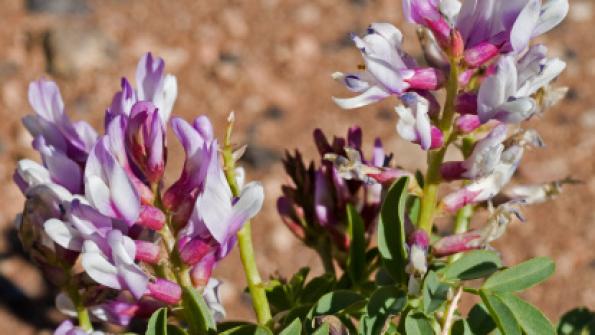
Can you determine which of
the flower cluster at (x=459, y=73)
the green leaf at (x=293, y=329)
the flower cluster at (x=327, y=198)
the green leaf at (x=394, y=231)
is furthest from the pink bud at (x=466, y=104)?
the green leaf at (x=293, y=329)

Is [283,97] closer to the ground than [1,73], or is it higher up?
closer to the ground

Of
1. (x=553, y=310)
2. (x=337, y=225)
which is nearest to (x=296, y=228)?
(x=337, y=225)

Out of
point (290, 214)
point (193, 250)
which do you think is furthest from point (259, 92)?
point (193, 250)

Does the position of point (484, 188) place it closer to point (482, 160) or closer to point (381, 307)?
point (482, 160)

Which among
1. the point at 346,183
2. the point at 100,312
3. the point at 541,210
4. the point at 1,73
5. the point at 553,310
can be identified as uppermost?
the point at 1,73

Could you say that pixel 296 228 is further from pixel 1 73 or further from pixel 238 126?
pixel 1 73
